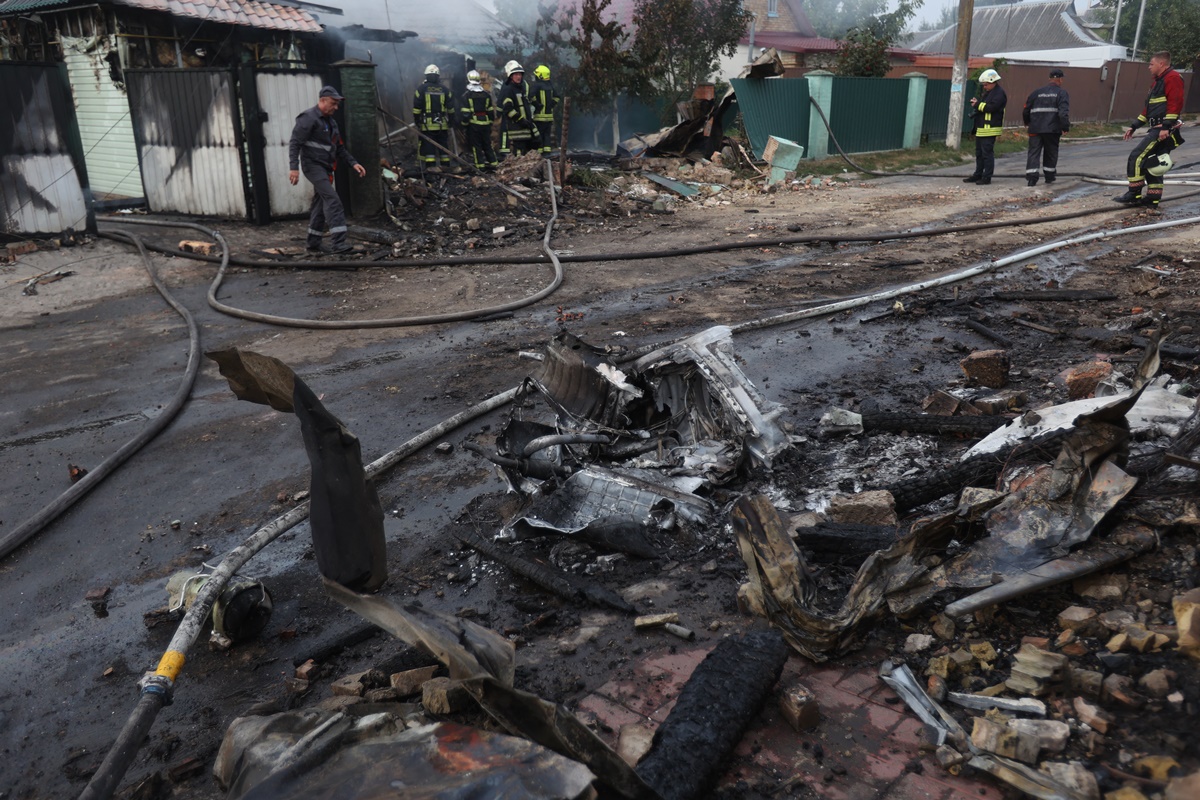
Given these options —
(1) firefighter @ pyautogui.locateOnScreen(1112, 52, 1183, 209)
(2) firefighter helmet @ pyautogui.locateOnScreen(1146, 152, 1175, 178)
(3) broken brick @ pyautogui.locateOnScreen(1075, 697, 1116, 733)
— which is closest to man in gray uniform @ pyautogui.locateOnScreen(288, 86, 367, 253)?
(3) broken brick @ pyautogui.locateOnScreen(1075, 697, 1116, 733)

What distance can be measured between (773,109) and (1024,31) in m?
54.2

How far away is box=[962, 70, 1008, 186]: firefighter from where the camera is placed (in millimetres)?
14586

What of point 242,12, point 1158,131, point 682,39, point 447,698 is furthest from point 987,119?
point 447,698

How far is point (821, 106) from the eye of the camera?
1933 centimetres

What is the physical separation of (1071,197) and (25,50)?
57.9 ft

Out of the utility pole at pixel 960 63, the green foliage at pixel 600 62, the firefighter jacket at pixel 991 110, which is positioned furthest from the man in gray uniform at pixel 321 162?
the utility pole at pixel 960 63

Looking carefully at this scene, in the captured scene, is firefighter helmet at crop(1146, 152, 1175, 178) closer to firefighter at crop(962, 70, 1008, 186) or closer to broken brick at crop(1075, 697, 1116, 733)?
firefighter at crop(962, 70, 1008, 186)

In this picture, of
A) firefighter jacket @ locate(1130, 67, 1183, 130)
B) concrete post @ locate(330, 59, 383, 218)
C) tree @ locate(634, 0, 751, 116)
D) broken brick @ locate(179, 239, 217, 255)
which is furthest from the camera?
tree @ locate(634, 0, 751, 116)

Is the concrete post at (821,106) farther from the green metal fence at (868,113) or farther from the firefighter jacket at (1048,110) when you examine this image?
the firefighter jacket at (1048,110)

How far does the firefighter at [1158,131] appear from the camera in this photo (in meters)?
11.0

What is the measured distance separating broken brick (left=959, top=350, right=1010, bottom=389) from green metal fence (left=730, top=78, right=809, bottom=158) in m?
13.2

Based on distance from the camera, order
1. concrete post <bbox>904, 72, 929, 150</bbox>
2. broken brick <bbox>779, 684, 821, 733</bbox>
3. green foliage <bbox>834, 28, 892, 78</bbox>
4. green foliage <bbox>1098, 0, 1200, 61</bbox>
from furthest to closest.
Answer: green foliage <bbox>1098, 0, 1200, 61</bbox>, concrete post <bbox>904, 72, 929, 150</bbox>, green foliage <bbox>834, 28, 892, 78</bbox>, broken brick <bbox>779, 684, 821, 733</bbox>

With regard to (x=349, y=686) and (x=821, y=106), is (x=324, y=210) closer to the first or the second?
(x=349, y=686)

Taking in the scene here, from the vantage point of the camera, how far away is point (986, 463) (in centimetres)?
385
